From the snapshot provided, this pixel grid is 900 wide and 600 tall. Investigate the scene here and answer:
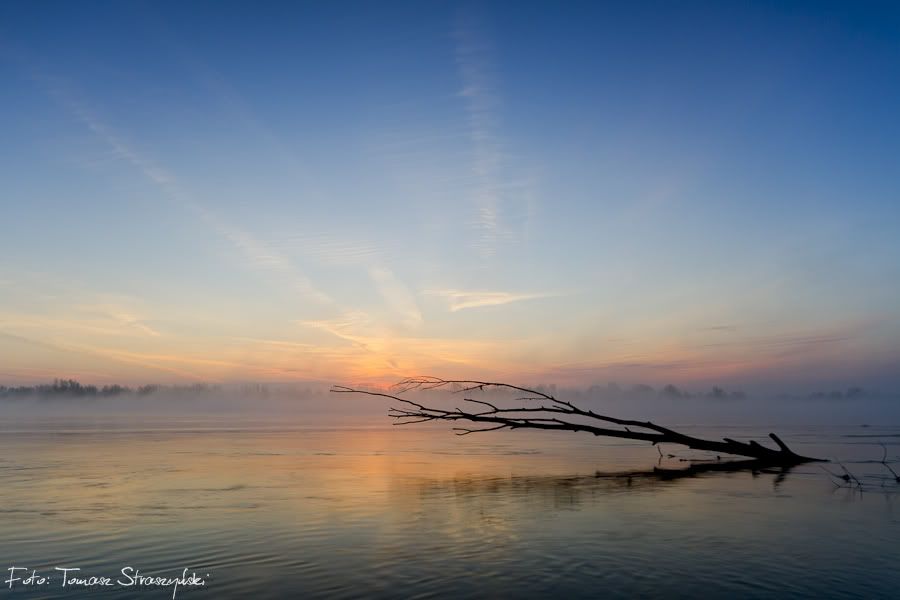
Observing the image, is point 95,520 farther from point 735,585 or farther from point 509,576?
point 735,585

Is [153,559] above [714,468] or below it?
below

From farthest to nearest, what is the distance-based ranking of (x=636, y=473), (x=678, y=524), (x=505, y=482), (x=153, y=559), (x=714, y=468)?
(x=714, y=468), (x=636, y=473), (x=505, y=482), (x=678, y=524), (x=153, y=559)

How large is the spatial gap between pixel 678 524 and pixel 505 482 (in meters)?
10.3

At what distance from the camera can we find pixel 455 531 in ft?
57.1

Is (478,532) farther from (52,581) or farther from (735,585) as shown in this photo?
(52,581)

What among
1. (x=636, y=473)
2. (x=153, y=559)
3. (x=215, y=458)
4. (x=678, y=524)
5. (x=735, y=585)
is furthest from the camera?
(x=215, y=458)

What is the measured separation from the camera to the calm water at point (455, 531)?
12648mm

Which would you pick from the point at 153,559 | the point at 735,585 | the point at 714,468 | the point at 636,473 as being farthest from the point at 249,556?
the point at 714,468

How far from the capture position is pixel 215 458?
39531mm

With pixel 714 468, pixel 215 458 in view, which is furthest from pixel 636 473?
pixel 215 458

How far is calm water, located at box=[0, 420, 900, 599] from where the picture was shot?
41.5 feet

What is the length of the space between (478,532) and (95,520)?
10968mm

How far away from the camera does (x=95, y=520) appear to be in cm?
1872

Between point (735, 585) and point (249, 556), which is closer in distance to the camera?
point (735, 585)
